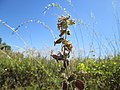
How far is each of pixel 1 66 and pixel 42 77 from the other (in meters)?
1.10

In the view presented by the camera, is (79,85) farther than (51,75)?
No

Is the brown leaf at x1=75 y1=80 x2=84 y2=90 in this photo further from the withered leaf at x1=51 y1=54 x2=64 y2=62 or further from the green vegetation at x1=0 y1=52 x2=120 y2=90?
the green vegetation at x1=0 y1=52 x2=120 y2=90

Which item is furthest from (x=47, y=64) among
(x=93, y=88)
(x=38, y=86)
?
(x=93, y=88)

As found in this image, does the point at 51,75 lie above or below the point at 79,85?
above

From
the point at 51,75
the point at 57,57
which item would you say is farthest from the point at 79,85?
the point at 51,75

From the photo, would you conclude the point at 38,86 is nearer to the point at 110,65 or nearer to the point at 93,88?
the point at 93,88

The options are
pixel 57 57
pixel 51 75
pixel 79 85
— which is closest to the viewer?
pixel 79 85

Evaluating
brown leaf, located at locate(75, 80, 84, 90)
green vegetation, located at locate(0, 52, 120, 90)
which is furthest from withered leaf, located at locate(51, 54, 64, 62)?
green vegetation, located at locate(0, 52, 120, 90)

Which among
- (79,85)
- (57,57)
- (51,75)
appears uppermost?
(51,75)

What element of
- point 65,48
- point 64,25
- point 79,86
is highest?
point 64,25

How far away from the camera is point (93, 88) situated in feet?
13.5

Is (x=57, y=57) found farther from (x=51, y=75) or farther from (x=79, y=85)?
(x=51, y=75)

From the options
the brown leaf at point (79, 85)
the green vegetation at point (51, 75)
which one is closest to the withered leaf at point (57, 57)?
the brown leaf at point (79, 85)

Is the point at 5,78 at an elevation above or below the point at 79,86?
above
